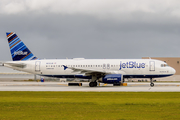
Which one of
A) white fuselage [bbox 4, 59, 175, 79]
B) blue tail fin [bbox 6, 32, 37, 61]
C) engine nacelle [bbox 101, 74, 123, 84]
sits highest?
blue tail fin [bbox 6, 32, 37, 61]

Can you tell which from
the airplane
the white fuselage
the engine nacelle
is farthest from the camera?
the white fuselage

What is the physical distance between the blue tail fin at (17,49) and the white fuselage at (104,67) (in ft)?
4.97

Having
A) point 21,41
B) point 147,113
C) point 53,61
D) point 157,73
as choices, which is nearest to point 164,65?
point 157,73

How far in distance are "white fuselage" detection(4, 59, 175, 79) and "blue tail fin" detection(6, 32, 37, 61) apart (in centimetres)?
151

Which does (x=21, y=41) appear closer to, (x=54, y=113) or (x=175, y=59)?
(x=54, y=113)

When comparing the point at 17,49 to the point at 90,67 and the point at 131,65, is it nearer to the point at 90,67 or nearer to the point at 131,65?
the point at 90,67

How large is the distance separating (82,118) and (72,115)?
3.79 ft

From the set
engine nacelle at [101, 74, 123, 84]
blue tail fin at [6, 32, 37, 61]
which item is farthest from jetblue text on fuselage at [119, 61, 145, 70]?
blue tail fin at [6, 32, 37, 61]

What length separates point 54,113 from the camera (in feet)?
52.7

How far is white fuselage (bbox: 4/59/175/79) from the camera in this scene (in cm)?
4478

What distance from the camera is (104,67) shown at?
4581cm

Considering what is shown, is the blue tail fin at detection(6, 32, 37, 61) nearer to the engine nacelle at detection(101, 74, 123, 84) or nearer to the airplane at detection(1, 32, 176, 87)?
the airplane at detection(1, 32, 176, 87)

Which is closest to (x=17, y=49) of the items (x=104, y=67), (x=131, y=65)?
(x=104, y=67)

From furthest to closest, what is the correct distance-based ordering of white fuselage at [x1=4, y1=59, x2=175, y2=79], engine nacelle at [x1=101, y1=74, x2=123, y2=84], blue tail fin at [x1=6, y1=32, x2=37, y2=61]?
1. blue tail fin at [x1=6, y1=32, x2=37, y2=61]
2. white fuselage at [x1=4, y1=59, x2=175, y2=79]
3. engine nacelle at [x1=101, y1=74, x2=123, y2=84]
